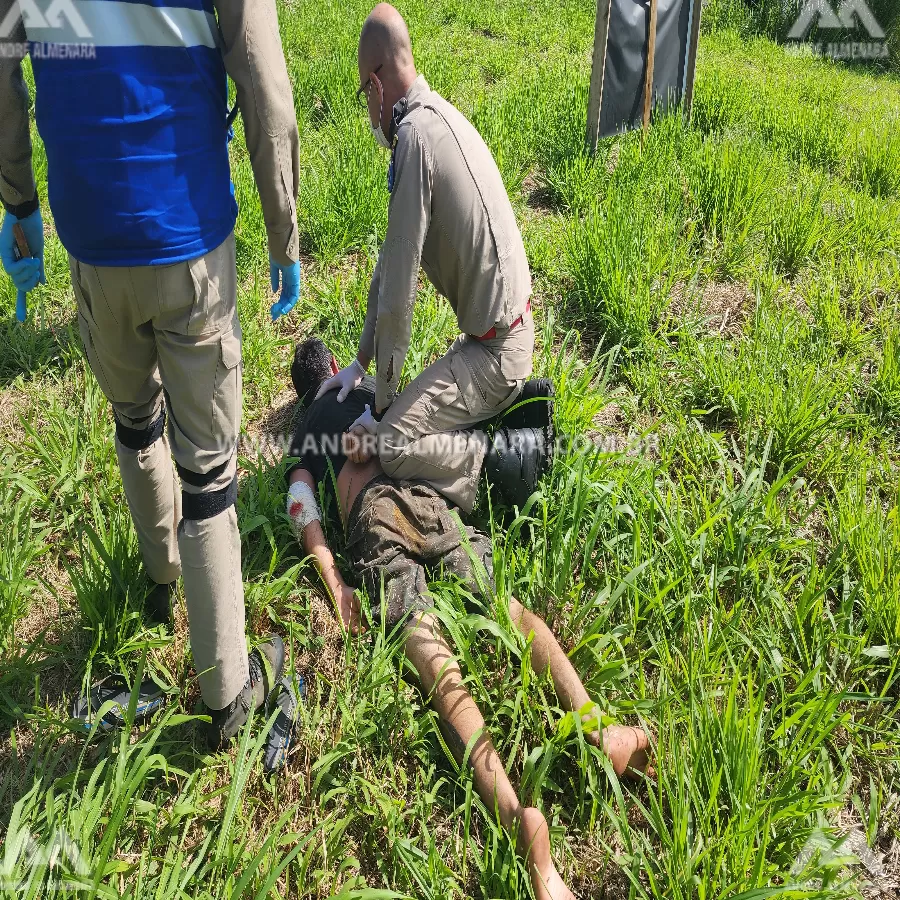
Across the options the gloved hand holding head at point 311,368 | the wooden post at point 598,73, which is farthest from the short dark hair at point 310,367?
the wooden post at point 598,73

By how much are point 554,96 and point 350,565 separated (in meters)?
4.45

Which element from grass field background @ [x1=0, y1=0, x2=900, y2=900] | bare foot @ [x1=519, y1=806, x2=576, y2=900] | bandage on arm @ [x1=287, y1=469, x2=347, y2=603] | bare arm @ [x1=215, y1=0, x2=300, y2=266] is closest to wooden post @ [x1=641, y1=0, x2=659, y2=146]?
grass field background @ [x1=0, y1=0, x2=900, y2=900]

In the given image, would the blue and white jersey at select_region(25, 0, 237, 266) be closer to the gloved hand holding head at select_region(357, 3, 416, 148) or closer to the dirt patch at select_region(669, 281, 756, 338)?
the gloved hand holding head at select_region(357, 3, 416, 148)

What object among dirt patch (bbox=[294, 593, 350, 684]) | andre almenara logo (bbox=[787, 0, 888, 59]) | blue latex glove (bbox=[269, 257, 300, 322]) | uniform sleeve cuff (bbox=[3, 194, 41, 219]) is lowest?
dirt patch (bbox=[294, 593, 350, 684])

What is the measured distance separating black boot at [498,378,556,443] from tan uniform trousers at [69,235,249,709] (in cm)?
112

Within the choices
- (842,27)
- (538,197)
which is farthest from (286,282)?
(842,27)

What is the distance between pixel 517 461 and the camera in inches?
92.9

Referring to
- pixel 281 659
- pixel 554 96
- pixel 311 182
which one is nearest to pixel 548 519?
→ pixel 281 659

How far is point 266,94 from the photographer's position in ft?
4.74

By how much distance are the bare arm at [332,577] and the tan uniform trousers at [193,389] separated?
411 mm

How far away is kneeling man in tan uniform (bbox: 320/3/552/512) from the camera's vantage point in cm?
226

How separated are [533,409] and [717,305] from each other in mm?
1582

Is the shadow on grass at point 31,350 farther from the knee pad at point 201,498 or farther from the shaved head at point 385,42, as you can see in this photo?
the knee pad at point 201,498

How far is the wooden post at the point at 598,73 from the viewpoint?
15.1ft
